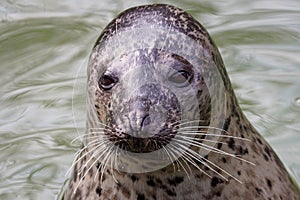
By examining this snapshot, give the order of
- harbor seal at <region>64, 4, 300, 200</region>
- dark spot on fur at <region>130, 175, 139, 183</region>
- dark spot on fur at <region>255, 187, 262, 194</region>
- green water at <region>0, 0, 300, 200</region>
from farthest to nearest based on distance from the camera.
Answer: green water at <region>0, 0, 300, 200</region> → dark spot on fur at <region>255, 187, 262, 194</region> → dark spot on fur at <region>130, 175, 139, 183</region> → harbor seal at <region>64, 4, 300, 200</region>

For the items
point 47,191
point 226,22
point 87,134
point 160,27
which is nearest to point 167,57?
point 160,27

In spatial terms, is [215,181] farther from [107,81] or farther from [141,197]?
[107,81]

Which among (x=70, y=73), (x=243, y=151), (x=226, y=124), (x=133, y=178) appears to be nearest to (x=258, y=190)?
(x=243, y=151)

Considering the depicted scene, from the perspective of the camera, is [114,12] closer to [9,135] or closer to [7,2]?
[7,2]

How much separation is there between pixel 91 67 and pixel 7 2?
13.2 feet

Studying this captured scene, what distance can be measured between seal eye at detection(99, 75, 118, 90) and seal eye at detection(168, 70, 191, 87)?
0.25 metres

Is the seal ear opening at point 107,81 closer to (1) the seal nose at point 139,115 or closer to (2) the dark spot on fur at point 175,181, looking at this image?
(1) the seal nose at point 139,115

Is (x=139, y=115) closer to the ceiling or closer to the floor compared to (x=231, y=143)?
closer to the ceiling

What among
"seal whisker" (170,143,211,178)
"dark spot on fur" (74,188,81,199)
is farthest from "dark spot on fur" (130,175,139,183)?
"dark spot on fur" (74,188,81,199)

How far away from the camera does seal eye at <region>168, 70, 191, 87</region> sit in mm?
4484

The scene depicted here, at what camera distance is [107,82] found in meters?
4.55

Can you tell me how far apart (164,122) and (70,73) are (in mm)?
3152

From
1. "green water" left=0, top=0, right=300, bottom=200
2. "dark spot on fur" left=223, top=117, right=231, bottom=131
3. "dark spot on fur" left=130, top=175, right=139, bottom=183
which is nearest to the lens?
"dark spot on fur" left=130, top=175, right=139, bottom=183

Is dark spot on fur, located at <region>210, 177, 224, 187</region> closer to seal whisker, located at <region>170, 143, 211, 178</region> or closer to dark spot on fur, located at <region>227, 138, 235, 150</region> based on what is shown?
seal whisker, located at <region>170, 143, 211, 178</region>
